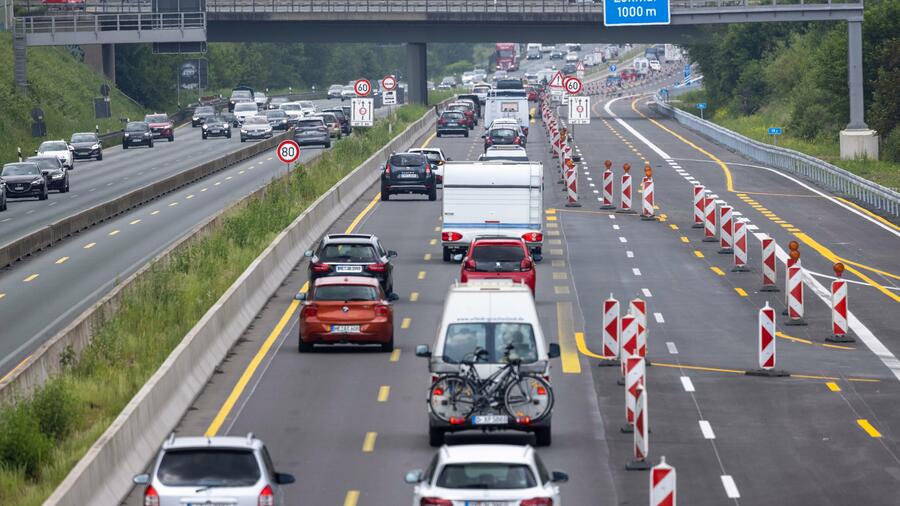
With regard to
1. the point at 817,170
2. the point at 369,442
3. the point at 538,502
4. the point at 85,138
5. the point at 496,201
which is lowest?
the point at 369,442

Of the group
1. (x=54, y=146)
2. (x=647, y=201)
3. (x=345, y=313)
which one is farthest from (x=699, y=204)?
(x=54, y=146)

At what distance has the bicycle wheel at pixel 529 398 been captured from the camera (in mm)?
20578

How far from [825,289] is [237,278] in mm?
12416

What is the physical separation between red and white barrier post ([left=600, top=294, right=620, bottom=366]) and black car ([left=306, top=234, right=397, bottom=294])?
6.68 metres

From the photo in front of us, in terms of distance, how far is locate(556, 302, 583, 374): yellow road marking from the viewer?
2780 centimetres

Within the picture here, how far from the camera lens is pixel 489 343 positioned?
21.1 meters

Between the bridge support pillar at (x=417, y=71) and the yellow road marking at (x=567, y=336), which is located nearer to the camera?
the yellow road marking at (x=567, y=336)

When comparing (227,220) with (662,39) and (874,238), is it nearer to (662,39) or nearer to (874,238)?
(874,238)

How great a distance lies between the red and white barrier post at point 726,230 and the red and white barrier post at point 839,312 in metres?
12.3

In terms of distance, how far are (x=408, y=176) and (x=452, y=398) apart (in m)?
36.2

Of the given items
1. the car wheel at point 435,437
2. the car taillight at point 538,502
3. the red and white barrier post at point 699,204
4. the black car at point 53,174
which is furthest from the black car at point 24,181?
the car taillight at point 538,502

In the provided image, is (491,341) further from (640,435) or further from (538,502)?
(538,502)

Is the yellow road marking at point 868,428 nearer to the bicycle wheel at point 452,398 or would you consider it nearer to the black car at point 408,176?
the bicycle wheel at point 452,398

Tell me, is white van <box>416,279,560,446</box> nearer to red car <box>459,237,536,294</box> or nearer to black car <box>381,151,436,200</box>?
red car <box>459,237,536,294</box>
